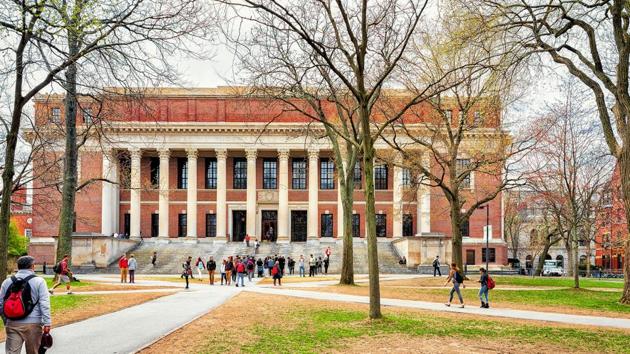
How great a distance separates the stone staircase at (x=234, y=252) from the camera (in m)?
52.8

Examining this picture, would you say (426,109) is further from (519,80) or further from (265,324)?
(265,324)

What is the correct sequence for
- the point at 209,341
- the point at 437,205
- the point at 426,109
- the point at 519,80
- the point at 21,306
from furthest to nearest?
the point at 437,205
the point at 426,109
the point at 519,80
the point at 209,341
the point at 21,306

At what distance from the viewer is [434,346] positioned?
12.6m

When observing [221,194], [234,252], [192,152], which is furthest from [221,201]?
[234,252]

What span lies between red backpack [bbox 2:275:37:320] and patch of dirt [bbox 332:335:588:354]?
5424mm

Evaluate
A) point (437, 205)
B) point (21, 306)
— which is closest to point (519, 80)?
point (21, 306)

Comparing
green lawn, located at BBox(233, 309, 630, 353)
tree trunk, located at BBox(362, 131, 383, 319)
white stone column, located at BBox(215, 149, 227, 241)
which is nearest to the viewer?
green lawn, located at BBox(233, 309, 630, 353)

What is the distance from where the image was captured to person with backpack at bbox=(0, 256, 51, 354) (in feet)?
27.8

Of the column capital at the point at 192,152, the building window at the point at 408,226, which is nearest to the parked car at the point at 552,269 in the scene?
the building window at the point at 408,226

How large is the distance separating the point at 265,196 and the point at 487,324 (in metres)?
51.4

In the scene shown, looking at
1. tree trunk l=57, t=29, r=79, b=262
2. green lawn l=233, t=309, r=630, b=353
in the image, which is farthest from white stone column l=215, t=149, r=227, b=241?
green lawn l=233, t=309, r=630, b=353

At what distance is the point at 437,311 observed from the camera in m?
20.3

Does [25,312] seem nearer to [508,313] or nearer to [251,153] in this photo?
[508,313]

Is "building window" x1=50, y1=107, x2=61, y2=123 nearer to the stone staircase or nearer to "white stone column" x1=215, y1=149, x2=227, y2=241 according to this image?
the stone staircase
